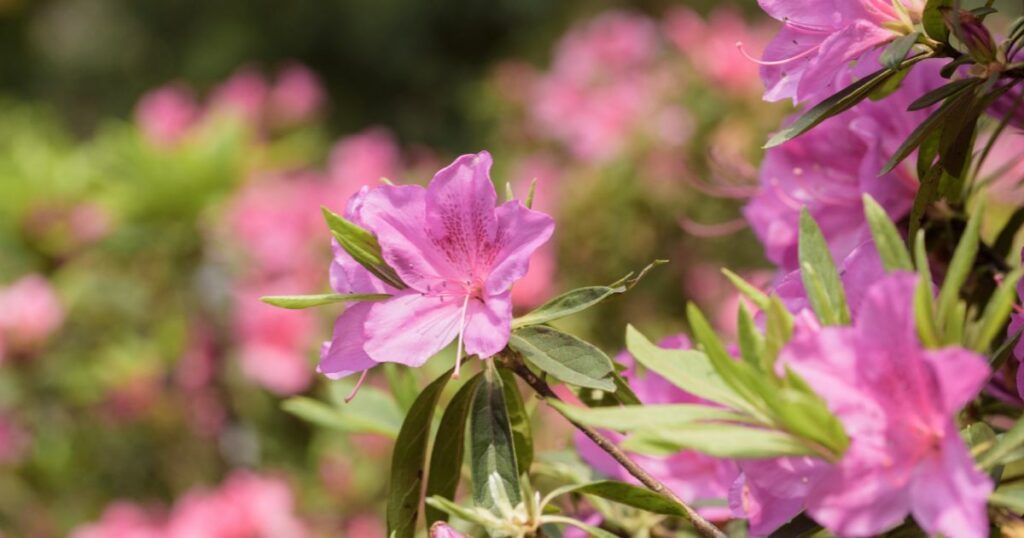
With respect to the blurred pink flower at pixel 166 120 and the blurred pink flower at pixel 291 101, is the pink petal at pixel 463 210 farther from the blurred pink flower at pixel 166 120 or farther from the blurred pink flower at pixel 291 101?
the blurred pink flower at pixel 291 101

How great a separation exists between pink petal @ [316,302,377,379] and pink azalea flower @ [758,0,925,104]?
165mm

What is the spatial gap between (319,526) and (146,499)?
0.34 meters

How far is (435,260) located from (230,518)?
77 centimetres

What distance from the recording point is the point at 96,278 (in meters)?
1.47

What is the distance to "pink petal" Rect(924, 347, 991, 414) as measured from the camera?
0.25 metres

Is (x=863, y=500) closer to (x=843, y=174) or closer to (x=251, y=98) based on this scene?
(x=843, y=174)

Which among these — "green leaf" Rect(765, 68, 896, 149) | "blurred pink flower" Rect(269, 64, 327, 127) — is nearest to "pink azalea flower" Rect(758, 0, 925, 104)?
"green leaf" Rect(765, 68, 896, 149)

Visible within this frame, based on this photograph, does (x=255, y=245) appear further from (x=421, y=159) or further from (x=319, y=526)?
(x=421, y=159)

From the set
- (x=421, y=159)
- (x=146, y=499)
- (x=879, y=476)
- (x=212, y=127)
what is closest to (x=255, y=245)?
(x=212, y=127)

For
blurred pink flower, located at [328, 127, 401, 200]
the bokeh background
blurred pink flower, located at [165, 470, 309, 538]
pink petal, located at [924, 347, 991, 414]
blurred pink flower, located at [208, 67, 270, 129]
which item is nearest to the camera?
pink petal, located at [924, 347, 991, 414]

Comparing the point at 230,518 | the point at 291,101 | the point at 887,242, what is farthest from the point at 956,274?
the point at 291,101

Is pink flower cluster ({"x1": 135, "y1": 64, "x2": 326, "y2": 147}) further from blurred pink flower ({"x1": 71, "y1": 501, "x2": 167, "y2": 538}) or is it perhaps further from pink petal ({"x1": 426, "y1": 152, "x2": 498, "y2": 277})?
pink petal ({"x1": 426, "y1": 152, "x2": 498, "y2": 277})

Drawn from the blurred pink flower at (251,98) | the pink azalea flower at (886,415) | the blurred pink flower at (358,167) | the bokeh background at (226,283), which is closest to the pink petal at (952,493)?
the pink azalea flower at (886,415)

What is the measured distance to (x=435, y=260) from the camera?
1.21 feet
